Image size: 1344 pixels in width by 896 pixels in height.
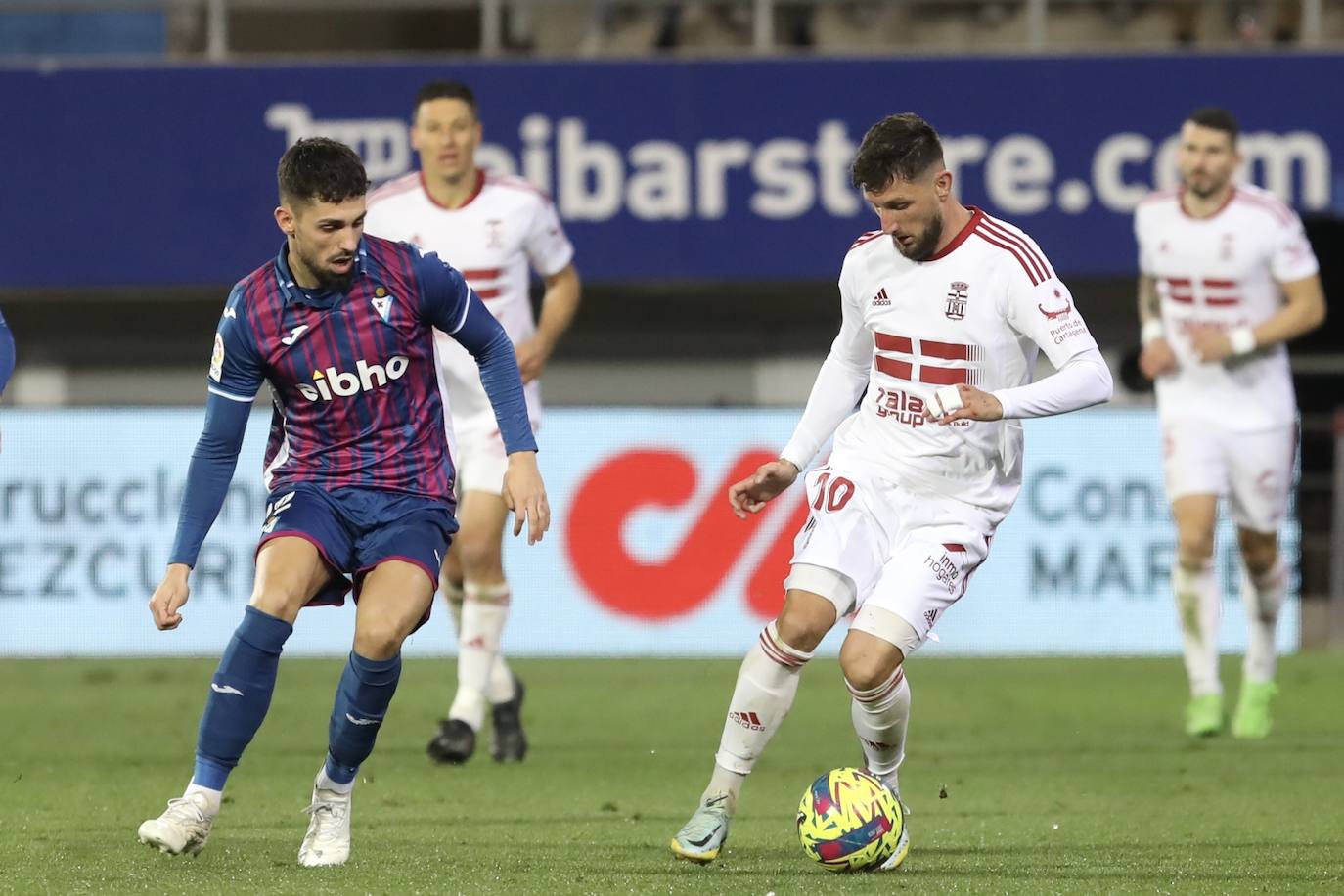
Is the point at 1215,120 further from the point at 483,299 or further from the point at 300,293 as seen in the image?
the point at 300,293

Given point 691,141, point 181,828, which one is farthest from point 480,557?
point 691,141

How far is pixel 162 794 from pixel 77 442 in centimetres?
615

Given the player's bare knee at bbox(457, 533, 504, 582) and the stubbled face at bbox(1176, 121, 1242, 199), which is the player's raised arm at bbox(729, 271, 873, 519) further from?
the stubbled face at bbox(1176, 121, 1242, 199)

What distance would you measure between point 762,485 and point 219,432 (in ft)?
4.54

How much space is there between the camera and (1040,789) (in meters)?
7.62

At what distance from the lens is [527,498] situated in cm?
554

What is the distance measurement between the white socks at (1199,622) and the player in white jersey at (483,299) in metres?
2.81

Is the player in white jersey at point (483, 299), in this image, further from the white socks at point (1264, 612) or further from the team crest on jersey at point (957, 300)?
the white socks at point (1264, 612)

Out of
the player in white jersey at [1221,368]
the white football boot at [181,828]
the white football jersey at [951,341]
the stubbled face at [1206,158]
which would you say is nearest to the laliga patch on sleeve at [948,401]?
the white football jersey at [951,341]

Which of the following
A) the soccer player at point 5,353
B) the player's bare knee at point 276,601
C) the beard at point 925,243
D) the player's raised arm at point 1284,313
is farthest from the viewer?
the player's raised arm at point 1284,313

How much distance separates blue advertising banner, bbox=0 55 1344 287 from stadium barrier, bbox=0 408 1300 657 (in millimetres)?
1939

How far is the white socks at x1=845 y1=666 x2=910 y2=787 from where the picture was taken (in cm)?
595

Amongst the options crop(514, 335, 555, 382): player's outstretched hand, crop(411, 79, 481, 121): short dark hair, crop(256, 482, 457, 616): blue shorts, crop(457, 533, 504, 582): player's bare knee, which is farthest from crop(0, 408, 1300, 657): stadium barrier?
crop(256, 482, 457, 616): blue shorts

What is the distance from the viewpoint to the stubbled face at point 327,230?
18.4 feet
